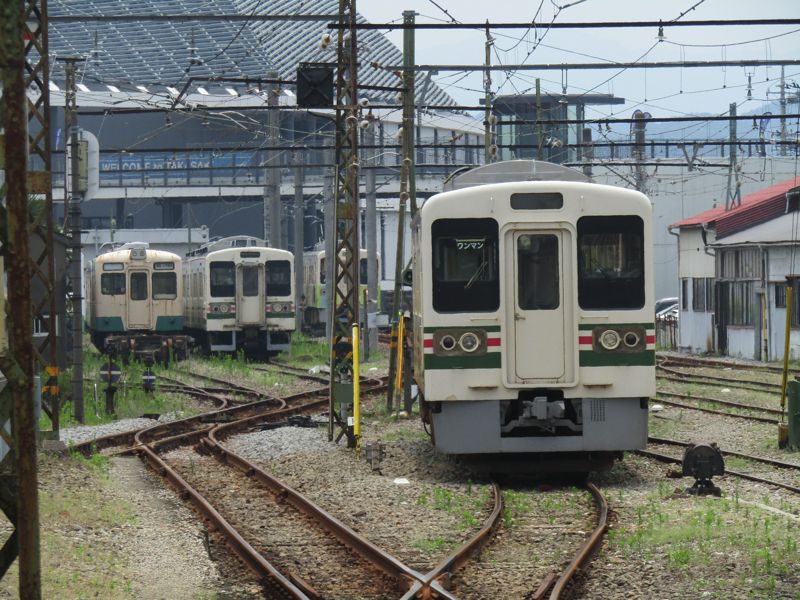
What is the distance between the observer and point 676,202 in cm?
5803

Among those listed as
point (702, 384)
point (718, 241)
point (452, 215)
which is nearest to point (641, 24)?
point (452, 215)

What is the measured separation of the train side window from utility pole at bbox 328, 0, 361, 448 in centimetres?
1742

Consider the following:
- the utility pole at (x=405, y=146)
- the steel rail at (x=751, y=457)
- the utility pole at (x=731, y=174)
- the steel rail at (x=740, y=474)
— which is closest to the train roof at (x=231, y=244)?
the utility pole at (x=731, y=174)

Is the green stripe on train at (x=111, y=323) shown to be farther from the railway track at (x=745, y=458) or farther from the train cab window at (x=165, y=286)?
the railway track at (x=745, y=458)

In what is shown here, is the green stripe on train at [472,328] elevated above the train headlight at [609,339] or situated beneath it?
elevated above

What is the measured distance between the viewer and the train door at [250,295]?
1312 inches

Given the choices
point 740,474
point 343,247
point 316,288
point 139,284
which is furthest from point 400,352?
point 316,288

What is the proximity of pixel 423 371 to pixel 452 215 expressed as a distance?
4.87 feet

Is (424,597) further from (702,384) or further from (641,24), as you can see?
(702,384)

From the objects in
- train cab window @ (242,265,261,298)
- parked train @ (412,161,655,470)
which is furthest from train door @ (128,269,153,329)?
parked train @ (412,161,655,470)

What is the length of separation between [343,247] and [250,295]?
54.7 feet

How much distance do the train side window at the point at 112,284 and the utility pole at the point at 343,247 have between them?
57.2ft

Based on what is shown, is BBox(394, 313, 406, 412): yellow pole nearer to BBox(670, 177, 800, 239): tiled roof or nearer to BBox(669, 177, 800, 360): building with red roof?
BBox(669, 177, 800, 360): building with red roof

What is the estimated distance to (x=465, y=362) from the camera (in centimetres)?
1223
